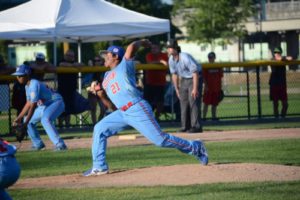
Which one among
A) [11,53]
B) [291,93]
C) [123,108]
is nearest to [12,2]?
[291,93]

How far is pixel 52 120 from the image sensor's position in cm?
1697

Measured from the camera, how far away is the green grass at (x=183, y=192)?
10.2m

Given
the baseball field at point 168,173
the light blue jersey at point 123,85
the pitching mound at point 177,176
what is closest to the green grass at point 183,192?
the baseball field at point 168,173

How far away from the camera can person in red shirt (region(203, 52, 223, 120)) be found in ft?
78.5

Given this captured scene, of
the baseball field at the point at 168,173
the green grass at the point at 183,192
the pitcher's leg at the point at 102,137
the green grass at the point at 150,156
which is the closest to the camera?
the green grass at the point at 183,192

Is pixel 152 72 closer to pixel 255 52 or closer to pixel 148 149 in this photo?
pixel 148 149

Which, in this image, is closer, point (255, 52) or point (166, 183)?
point (166, 183)

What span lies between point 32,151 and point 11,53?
5852cm

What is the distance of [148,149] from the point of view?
1703cm

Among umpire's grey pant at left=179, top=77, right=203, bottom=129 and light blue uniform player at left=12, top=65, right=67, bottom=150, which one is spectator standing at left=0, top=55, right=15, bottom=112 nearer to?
umpire's grey pant at left=179, top=77, right=203, bottom=129

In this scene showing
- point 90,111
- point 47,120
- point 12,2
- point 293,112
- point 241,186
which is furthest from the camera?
point 12,2

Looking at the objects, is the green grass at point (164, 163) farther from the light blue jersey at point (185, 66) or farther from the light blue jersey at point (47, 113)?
the light blue jersey at point (185, 66)

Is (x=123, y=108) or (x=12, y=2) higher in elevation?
(x=12, y=2)

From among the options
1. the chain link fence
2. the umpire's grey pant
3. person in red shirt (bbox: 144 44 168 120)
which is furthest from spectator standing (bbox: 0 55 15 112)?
the umpire's grey pant
